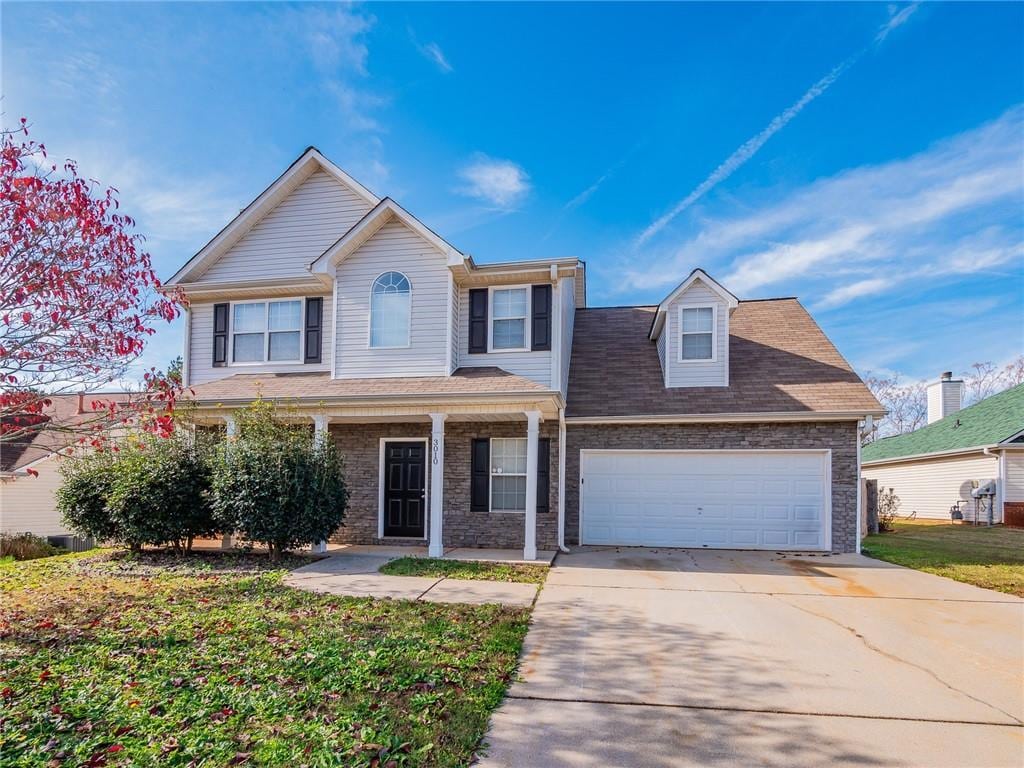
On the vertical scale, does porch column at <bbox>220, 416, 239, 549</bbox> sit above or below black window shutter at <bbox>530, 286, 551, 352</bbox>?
below

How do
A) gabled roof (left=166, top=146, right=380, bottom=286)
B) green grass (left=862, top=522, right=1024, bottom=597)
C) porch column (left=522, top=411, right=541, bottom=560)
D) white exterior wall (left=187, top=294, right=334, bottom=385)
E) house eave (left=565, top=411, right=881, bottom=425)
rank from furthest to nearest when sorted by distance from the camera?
1. gabled roof (left=166, top=146, right=380, bottom=286)
2. white exterior wall (left=187, top=294, right=334, bottom=385)
3. house eave (left=565, top=411, right=881, bottom=425)
4. porch column (left=522, top=411, right=541, bottom=560)
5. green grass (left=862, top=522, right=1024, bottom=597)

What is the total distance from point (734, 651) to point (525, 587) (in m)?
3.24

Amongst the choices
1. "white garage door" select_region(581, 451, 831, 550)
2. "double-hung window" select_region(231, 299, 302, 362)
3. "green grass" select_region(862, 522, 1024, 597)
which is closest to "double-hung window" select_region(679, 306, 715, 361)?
"white garage door" select_region(581, 451, 831, 550)

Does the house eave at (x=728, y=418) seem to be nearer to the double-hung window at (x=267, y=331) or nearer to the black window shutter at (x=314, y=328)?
the black window shutter at (x=314, y=328)

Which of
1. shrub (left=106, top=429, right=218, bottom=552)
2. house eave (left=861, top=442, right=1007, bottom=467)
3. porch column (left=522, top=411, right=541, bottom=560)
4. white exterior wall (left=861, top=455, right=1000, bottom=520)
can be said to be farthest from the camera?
white exterior wall (left=861, top=455, right=1000, bottom=520)

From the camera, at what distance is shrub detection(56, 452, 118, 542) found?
1005 cm

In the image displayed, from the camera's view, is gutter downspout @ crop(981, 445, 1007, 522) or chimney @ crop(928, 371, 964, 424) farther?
chimney @ crop(928, 371, 964, 424)

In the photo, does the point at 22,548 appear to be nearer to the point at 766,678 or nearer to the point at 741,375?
the point at 766,678

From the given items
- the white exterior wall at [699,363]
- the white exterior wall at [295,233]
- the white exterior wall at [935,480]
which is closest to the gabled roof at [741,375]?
the white exterior wall at [699,363]

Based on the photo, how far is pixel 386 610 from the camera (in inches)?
252

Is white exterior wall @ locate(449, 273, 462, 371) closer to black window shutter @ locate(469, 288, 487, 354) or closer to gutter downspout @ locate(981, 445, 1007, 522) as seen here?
black window shutter @ locate(469, 288, 487, 354)

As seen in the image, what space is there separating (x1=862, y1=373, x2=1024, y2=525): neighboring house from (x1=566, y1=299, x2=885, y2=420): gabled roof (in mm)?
9166

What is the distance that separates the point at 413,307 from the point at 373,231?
1871mm

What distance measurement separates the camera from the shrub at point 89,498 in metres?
10.1
